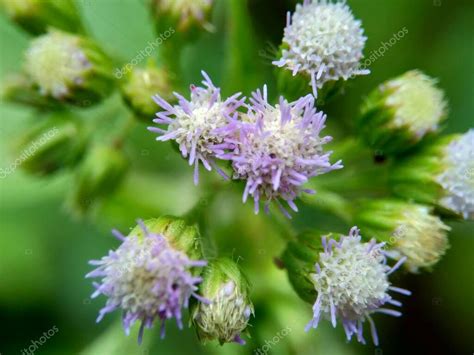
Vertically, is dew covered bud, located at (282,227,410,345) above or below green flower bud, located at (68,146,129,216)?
below


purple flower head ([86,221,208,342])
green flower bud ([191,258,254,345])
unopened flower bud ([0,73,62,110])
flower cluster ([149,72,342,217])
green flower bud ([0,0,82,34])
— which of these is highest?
green flower bud ([0,0,82,34])

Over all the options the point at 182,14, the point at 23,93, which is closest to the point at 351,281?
the point at 182,14

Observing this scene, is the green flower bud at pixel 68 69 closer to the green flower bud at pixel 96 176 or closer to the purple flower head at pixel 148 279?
the green flower bud at pixel 96 176

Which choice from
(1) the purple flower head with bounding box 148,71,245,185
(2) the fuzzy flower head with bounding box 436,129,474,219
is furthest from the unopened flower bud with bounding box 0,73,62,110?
(2) the fuzzy flower head with bounding box 436,129,474,219

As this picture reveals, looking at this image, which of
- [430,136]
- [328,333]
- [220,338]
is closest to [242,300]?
[220,338]

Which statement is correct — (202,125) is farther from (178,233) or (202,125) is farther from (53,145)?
(53,145)

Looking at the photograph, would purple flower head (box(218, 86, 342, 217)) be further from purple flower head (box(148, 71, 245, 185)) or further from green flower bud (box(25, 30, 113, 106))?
green flower bud (box(25, 30, 113, 106))
